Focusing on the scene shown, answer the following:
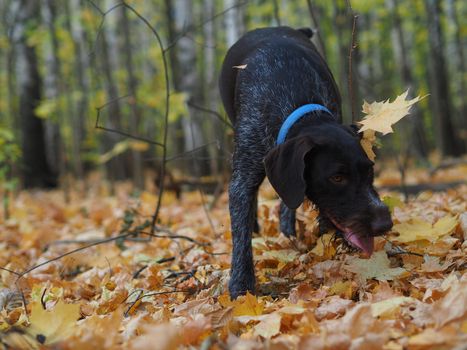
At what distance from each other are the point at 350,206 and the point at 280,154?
539 mm

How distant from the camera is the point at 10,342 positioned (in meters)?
2.35

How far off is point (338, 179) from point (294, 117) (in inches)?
25.2

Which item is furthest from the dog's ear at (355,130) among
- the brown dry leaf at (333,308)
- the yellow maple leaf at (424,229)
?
the brown dry leaf at (333,308)

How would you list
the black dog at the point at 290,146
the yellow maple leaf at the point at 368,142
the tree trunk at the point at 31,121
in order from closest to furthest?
the black dog at the point at 290,146, the yellow maple leaf at the point at 368,142, the tree trunk at the point at 31,121

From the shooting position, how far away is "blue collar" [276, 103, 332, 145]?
3.61 meters

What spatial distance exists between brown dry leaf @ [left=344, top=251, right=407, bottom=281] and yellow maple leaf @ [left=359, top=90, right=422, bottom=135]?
86 cm

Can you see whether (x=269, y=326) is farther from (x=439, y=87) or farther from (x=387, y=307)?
(x=439, y=87)

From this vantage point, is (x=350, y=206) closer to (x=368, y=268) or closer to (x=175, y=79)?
(x=368, y=268)

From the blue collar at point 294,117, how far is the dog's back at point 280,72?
199mm

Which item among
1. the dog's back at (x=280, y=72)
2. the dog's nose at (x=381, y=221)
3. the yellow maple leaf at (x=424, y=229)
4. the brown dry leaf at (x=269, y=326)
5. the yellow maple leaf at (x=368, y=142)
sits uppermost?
the dog's back at (x=280, y=72)

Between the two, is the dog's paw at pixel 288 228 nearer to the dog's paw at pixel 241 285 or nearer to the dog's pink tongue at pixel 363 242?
the dog's paw at pixel 241 285

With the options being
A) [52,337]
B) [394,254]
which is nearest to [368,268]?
[394,254]

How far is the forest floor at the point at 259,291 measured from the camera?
7.50 feet

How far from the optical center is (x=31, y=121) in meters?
15.7
